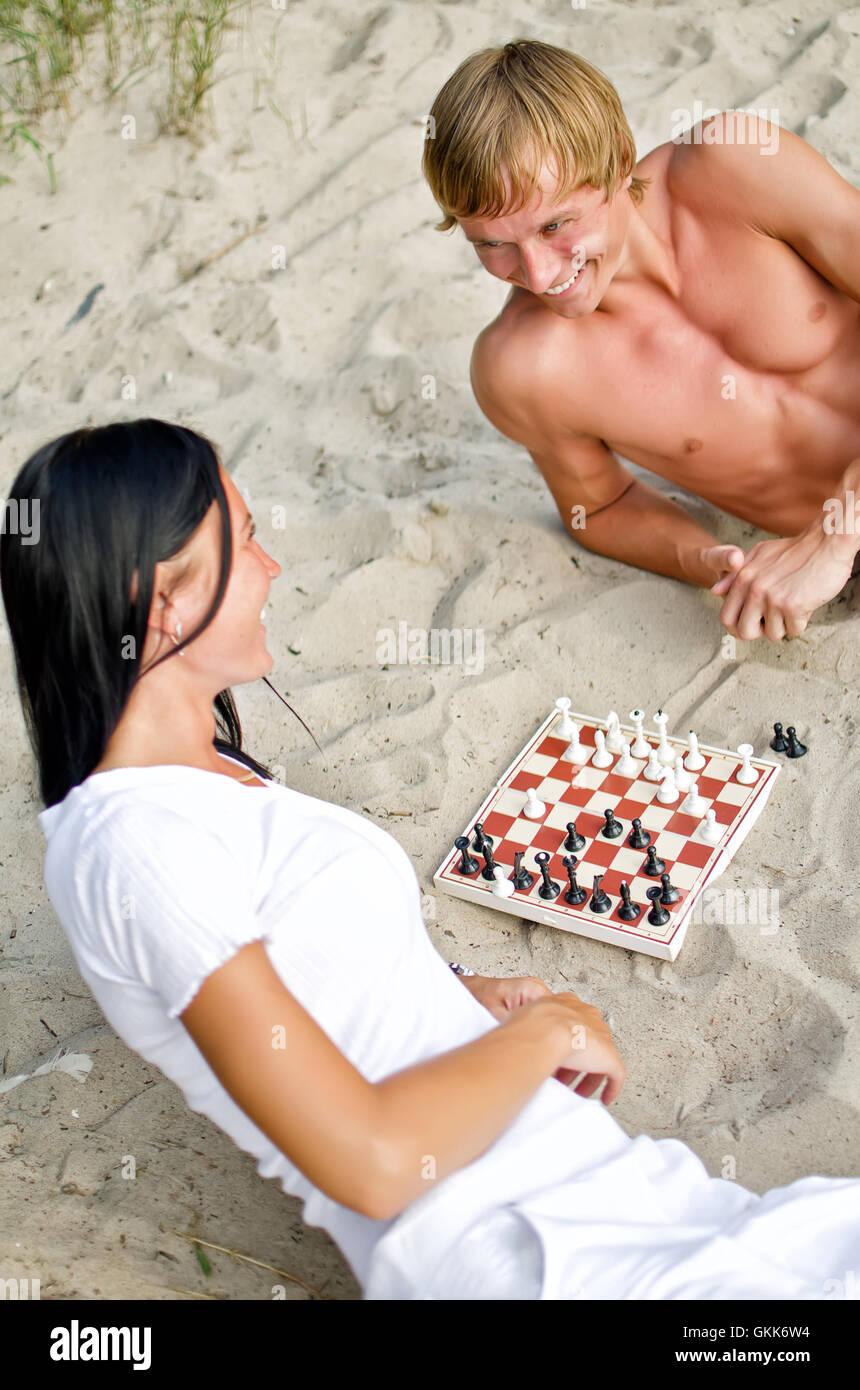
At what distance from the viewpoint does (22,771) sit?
2906 millimetres

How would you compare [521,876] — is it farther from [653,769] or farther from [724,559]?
[724,559]

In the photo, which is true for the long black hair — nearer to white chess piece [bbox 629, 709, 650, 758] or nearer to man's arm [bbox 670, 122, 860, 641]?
white chess piece [bbox 629, 709, 650, 758]

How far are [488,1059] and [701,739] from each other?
1445 mm

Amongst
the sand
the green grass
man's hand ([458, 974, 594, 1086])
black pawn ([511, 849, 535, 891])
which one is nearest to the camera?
man's hand ([458, 974, 594, 1086])

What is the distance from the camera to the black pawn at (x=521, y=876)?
2.48 m

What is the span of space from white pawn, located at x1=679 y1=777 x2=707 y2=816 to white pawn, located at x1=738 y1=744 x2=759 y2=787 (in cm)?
10

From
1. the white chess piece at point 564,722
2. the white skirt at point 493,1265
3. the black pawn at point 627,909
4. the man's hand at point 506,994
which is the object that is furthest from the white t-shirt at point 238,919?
the white chess piece at point 564,722

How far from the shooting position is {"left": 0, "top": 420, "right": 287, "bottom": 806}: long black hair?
1.48m

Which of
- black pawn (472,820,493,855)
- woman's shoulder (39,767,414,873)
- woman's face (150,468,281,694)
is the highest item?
woman's face (150,468,281,694)

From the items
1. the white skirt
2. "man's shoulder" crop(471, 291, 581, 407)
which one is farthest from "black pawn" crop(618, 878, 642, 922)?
"man's shoulder" crop(471, 291, 581, 407)
